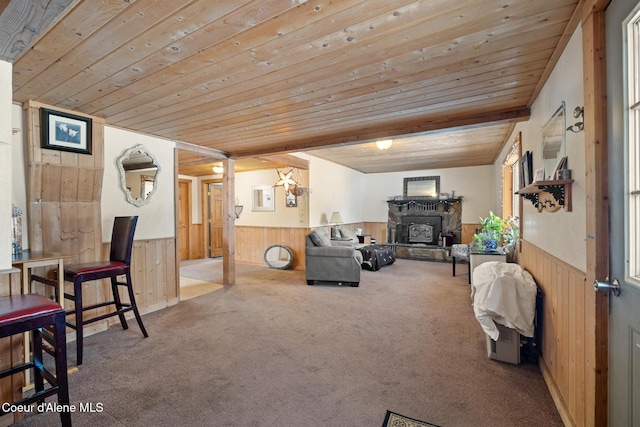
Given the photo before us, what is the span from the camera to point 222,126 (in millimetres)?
3322

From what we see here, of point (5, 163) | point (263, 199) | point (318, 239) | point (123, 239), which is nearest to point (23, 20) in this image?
point (5, 163)

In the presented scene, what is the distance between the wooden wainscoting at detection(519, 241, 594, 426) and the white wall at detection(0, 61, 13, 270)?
3108mm

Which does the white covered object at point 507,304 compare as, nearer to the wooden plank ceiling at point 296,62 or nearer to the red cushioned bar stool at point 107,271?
the wooden plank ceiling at point 296,62

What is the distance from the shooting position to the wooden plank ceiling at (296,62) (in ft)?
4.70

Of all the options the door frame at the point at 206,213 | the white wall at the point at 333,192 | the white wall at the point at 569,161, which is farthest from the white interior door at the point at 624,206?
the door frame at the point at 206,213

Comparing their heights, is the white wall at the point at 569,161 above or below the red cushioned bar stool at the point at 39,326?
above

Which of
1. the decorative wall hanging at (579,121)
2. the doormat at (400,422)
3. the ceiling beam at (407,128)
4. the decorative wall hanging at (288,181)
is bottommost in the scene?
the doormat at (400,422)

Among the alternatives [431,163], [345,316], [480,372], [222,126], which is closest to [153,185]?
[222,126]

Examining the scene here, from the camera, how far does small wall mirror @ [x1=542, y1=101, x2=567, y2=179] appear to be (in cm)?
179

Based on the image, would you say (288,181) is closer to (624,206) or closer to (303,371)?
(303,371)

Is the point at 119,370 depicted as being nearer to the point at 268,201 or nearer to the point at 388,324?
the point at 388,324

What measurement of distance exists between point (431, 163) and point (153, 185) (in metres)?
5.76

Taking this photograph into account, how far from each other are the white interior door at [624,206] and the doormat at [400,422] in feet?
2.75

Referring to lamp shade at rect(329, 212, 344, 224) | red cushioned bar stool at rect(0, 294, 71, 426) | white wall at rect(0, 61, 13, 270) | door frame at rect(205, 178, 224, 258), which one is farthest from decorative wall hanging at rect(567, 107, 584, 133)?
door frame at rect(205, 178, 224, 258)
